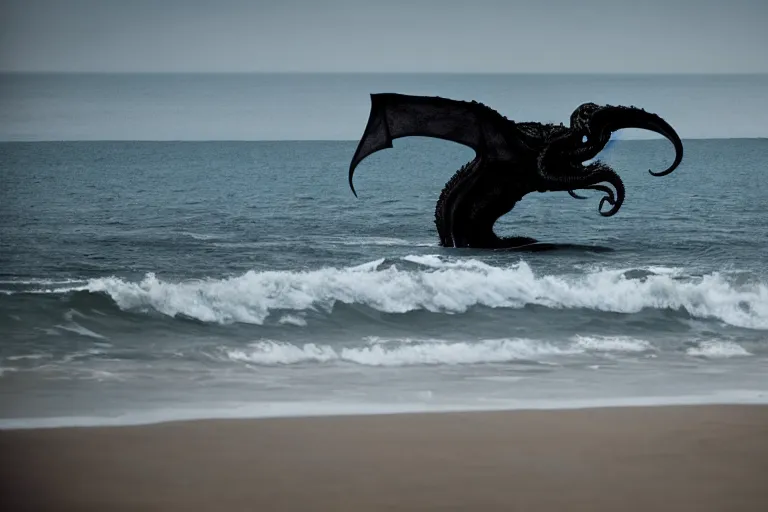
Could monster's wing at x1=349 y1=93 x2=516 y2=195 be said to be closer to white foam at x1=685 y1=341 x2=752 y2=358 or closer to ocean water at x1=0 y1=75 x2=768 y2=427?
ocean water at x1=0 y1=75 x2=768 y2=427

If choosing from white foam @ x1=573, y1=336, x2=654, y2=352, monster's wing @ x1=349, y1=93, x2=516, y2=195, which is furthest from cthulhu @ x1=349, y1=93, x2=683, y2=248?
white foam @ x1=573, y1=336, x2=654, y2=352

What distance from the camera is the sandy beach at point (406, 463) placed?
292 cm

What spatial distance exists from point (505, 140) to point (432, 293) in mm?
1082

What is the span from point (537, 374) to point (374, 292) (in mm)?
1332

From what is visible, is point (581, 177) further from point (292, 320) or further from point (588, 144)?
point (292, 320)

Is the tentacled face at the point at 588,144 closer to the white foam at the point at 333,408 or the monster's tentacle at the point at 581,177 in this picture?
the monster's tentacle at the point at 581,177

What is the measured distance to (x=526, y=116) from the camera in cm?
916

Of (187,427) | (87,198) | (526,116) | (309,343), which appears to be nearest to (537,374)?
(309,343)

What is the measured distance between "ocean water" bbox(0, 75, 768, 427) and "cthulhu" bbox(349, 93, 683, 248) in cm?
39

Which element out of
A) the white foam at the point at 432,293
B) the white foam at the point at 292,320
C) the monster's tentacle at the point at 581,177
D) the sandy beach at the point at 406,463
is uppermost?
the monster's tentacle at the point at 581,177

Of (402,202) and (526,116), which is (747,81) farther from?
(402,202)

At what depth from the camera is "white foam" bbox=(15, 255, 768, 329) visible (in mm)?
5203

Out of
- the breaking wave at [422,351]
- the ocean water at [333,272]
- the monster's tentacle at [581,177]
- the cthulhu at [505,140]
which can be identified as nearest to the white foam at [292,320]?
the ocean water at [333,272]

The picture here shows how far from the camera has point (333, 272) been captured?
5617mm
